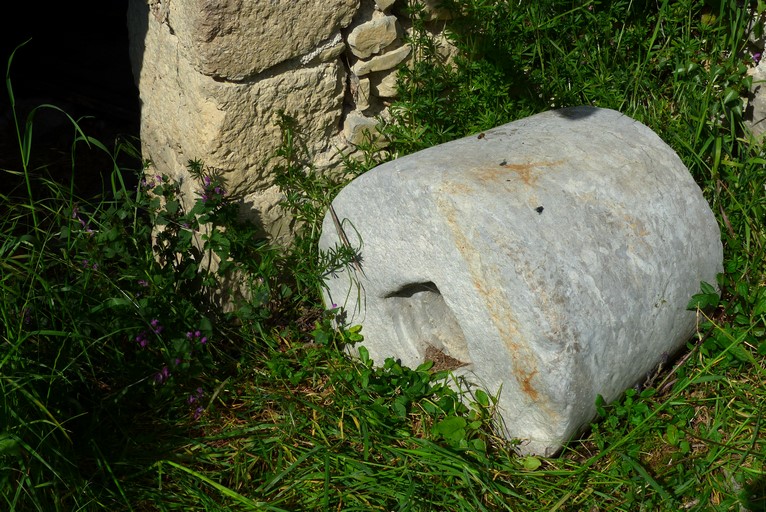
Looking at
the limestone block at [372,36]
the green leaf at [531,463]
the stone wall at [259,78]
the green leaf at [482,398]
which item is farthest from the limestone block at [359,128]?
the green leaf at [531,463]

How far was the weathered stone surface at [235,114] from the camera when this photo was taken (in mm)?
2730

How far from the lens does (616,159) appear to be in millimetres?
2455

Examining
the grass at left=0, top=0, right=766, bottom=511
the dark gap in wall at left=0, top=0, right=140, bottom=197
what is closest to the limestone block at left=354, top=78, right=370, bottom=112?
the grass at left=0, top=0, right=766, bottom=511

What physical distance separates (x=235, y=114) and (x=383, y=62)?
0.59 meters

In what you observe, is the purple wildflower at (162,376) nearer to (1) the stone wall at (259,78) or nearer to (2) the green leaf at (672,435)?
(1) the stone wall at (259,78)

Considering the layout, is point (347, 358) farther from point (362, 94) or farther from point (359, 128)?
point (362, 94)

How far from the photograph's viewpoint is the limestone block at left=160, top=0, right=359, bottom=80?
258 cm

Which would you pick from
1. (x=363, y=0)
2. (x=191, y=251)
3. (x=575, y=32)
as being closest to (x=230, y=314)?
(x=191, y=251)

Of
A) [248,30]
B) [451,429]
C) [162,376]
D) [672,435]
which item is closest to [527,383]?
[451,429]

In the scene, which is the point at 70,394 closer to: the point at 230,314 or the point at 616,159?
the point at 230,314

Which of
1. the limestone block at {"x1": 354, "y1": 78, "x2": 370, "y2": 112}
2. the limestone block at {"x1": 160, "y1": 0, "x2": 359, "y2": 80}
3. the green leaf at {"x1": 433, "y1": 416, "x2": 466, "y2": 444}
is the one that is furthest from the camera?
the limestone block at {"x1": 354, "y1": 78, "x2": 370, "y2": 112}

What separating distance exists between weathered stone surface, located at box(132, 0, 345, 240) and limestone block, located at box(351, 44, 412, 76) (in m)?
0.07

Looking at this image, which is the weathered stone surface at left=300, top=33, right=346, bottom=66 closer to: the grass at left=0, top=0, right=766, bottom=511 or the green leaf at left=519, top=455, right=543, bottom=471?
the grass at left=0, top=0, right=766, bottom=511

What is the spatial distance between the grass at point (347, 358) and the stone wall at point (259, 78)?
84mm
